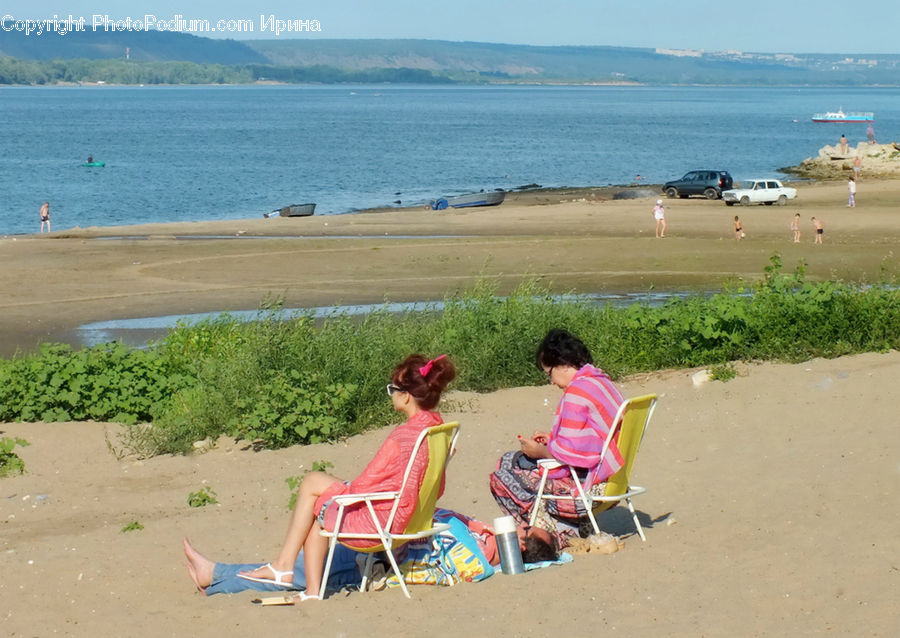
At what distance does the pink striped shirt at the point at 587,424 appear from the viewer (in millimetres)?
6297

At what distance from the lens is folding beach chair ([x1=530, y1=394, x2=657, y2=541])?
20.8 ft

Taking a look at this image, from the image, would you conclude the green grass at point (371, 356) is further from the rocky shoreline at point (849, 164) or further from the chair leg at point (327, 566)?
the rocky shoreline at point (849, 164)

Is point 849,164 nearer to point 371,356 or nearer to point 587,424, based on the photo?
point 371,356

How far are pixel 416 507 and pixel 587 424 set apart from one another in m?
1.10

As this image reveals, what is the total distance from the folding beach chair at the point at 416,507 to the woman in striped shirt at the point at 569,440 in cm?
60

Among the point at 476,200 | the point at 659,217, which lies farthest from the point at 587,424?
the point at 476,200

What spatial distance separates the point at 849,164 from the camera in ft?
206

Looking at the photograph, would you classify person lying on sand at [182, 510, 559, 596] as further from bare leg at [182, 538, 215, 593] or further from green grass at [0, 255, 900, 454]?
green grass at [0, 255, 900, 454]

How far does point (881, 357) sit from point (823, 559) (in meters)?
5.35

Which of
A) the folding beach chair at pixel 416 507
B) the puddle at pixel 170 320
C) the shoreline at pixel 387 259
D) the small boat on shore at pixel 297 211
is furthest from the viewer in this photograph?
the small boat on shore at pixel 297 211

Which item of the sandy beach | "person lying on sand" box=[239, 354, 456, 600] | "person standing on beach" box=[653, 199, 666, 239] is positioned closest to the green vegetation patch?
the sandy beach

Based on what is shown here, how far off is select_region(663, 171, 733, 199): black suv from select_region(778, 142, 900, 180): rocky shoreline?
12.5 m

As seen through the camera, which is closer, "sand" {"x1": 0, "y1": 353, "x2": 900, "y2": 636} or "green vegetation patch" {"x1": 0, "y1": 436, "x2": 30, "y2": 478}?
"sand" {"x1": 0, "y1": 353, "x2": 900, "y2": 636}

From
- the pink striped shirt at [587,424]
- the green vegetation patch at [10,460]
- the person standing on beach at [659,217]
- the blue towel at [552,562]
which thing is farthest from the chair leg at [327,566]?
the person standing on beach at [659,217]
